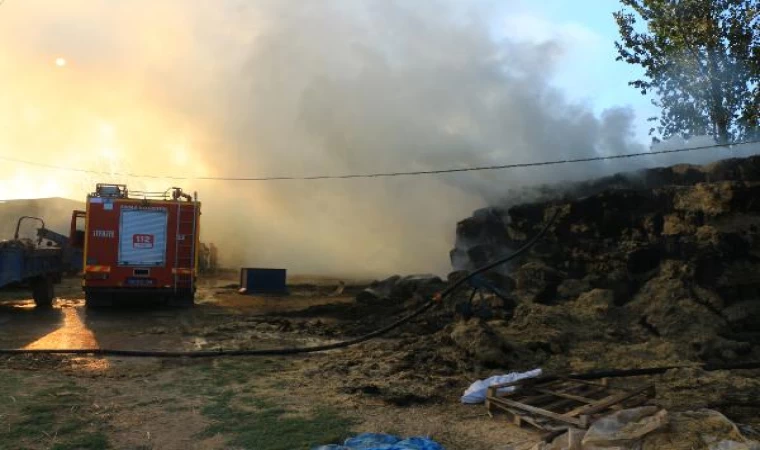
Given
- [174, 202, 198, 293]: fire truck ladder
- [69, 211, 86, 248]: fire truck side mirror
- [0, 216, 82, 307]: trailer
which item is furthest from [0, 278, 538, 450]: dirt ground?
[69, 211, 86, 248]: fire truck side mirror

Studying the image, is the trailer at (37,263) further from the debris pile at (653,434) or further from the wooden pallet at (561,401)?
the debris pile at (653,434)

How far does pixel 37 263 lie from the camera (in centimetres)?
1323

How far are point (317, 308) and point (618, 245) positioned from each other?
736 cm

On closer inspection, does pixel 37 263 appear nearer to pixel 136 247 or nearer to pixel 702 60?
pixel 136 247

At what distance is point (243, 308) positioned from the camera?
1521 centimetres

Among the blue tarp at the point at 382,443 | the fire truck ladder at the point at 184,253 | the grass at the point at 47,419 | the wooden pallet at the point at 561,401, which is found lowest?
the grass at the point at 47,419

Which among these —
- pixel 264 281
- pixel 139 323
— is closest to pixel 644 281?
pixel 139 323

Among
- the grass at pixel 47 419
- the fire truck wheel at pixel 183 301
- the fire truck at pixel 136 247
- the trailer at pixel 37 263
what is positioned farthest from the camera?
the fire truck wheel at pixel 183 301

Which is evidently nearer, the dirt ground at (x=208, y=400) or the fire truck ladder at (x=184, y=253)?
the dirt ground at (x=208, y=400)

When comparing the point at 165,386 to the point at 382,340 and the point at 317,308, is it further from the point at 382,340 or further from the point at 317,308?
the point at 317,308

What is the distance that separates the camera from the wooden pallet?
4973 mm

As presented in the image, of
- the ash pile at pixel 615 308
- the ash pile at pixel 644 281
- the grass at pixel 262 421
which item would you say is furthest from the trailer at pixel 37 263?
the ash pile at pixel 644 281

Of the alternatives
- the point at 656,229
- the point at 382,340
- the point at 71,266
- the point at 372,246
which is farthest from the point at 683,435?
the point at 372,246

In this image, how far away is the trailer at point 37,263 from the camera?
1206 cm
